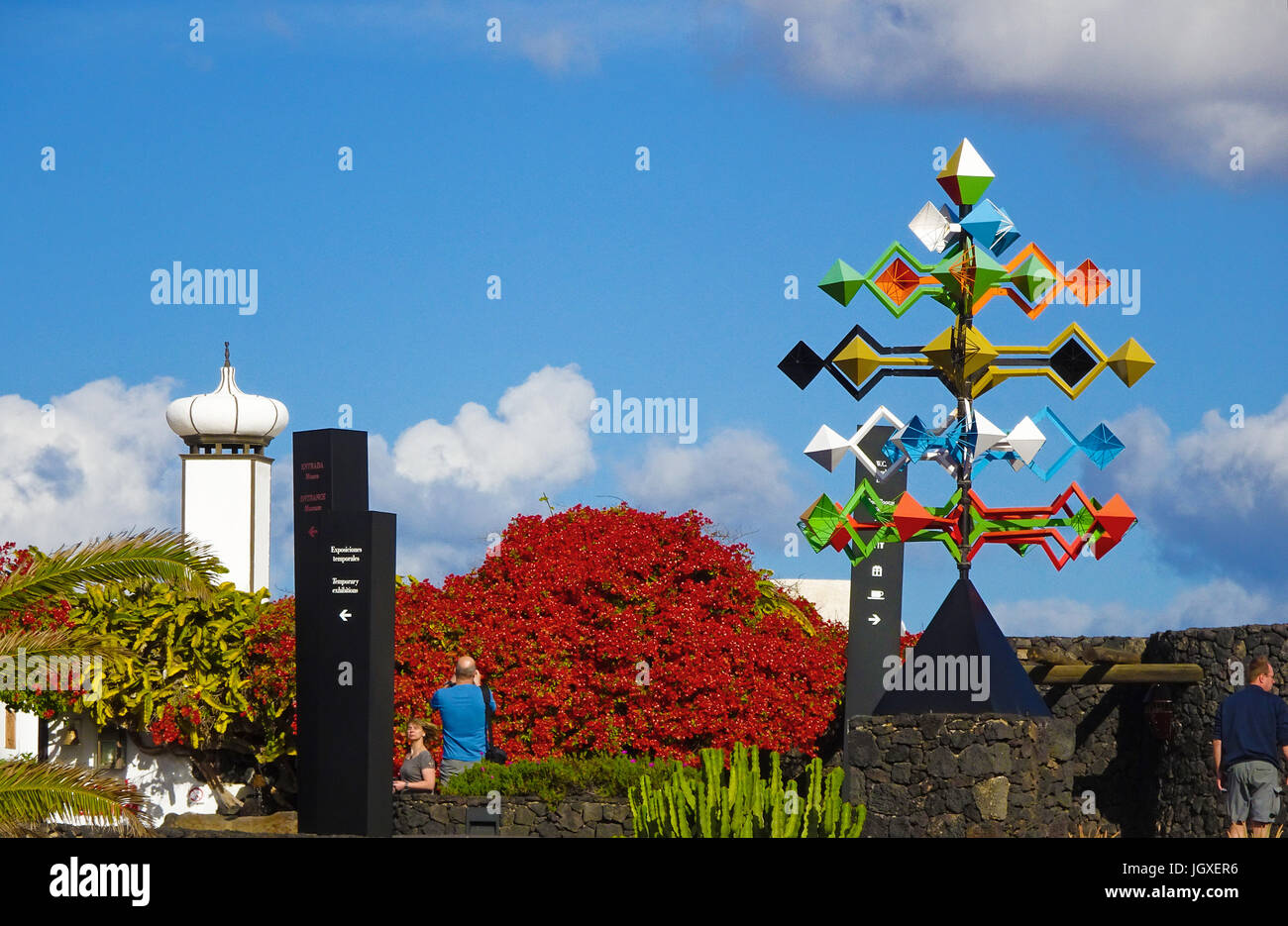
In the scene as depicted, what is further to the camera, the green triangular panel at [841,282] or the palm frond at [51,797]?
the green triangular panel at [841,282]

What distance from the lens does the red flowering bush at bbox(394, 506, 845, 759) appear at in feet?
58.6

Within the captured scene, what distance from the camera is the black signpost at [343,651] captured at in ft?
50.0

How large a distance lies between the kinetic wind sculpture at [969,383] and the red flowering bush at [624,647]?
3779mm

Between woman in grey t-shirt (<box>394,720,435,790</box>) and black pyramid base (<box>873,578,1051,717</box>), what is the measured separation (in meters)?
4.76

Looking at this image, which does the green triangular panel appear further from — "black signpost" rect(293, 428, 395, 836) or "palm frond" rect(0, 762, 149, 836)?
"palm frond" rect(0, 762, 149, 836)

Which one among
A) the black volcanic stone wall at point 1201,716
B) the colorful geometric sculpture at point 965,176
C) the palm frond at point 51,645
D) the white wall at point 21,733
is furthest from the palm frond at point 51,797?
the white wall at point 21,733

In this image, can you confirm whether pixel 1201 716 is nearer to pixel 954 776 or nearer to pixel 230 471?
pixel 954 776

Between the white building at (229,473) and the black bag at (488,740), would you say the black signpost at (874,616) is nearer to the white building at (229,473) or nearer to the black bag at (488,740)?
the black bag at (488,740)

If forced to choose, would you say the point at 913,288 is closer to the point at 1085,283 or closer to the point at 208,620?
the point at 1085,283

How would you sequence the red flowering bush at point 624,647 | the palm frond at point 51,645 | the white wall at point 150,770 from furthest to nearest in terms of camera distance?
the white wall at point 150,770
the red flowering bush at point 624,647
the palm frond at point 51,645

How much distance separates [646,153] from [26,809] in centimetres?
975

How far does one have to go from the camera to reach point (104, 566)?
1387 centimetres
